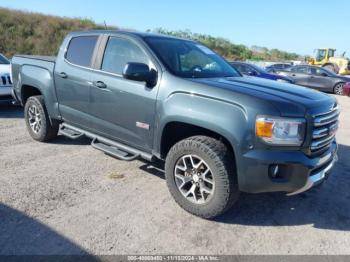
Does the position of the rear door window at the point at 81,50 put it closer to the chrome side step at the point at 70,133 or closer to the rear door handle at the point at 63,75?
the rear door handle at the point at 63,75

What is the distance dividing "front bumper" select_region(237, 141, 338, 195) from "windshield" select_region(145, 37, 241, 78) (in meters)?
1.27

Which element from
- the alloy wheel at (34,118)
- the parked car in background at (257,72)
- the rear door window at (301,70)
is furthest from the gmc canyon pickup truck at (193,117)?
the rear door window at (301,70)

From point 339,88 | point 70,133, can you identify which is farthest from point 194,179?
point 339,88

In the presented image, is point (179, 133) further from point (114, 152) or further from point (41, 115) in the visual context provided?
point (41, 115)

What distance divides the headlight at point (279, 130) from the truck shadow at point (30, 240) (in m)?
1.81

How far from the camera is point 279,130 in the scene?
9.98ft

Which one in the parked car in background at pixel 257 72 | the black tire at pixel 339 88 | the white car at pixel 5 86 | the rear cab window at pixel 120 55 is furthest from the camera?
the black tire at pixel 339 88

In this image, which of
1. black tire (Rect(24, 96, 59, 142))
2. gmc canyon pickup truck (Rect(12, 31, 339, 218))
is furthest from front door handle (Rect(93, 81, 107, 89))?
black tire (Rect(24, 96, 59, 142))

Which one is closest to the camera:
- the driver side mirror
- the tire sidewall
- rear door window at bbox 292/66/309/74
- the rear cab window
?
the driver side mirror

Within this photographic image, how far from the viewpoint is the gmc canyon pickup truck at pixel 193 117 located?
3100mm

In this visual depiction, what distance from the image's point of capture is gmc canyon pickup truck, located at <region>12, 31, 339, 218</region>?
122 inches

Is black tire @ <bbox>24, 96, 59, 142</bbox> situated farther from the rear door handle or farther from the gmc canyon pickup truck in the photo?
the rear door handle

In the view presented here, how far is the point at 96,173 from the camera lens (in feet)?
15.0

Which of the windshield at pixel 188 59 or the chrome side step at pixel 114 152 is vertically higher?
the windshield at pixel 188 59
